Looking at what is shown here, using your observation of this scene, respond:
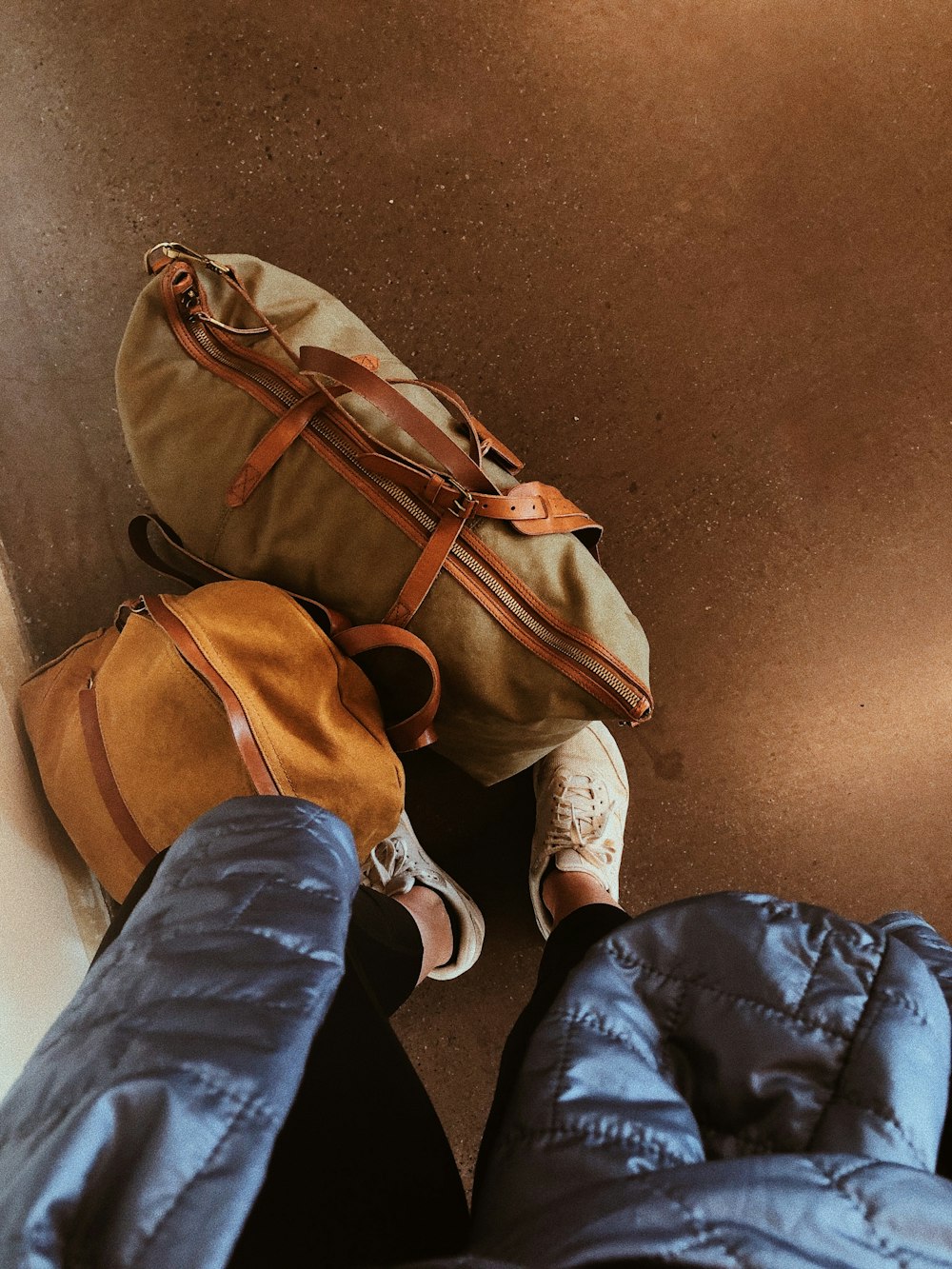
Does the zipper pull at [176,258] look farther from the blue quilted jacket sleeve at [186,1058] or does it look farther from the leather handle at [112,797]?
the blue quilted jacket sleeve at [186,1058]

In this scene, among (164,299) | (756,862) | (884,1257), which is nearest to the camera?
(884,1257)

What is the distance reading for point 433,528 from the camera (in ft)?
3.11

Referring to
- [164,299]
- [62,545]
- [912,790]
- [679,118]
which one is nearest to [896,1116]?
[912,790]

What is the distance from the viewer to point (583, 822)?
47.3 inches

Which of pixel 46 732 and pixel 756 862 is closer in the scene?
pixel 46 732

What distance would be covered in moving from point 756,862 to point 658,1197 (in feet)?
3.14

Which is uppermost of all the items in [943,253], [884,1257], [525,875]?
[943,253]

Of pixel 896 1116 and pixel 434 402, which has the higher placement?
pixel 434 402

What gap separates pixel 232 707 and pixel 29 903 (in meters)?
0.42

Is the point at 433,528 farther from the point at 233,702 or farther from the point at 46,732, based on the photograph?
the point at 46,732

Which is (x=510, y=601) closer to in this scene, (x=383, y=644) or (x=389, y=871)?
(x=383, y=644)

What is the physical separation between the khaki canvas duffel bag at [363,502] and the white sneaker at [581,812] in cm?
20

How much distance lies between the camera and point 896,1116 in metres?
0.48

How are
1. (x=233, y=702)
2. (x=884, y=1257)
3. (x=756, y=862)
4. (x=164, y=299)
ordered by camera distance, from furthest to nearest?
(x=756, y=862) < (x=164, y=299) < (x=233, y=702) < (x=884, y=1257)
